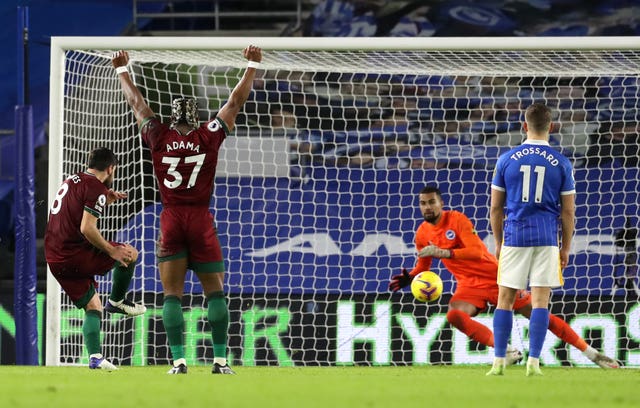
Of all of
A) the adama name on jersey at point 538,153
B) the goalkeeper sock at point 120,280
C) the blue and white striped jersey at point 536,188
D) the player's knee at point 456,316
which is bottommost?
the player's knee at point 456,316

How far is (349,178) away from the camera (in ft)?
36.9

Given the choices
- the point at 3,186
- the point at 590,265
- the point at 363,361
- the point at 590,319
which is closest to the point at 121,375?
the point at 363,361

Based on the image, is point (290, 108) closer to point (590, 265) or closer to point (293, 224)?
point (293, 224)

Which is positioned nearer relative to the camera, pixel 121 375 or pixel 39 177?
pixel 121 375

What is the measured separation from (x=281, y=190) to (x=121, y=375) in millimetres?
4787

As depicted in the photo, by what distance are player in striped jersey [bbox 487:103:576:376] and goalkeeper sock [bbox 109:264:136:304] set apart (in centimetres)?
241

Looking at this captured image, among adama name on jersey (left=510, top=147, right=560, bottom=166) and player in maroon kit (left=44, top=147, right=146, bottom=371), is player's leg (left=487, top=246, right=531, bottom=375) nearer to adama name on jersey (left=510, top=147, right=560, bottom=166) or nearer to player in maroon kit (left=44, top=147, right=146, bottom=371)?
adama name on jersey (left=510, top=147, right=560, bottom=166)

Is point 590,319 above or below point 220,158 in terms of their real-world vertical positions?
below

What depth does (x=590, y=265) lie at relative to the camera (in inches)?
422

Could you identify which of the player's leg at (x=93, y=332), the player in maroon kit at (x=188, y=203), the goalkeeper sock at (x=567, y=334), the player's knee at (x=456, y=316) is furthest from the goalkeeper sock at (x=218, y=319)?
the goalkeeper sock at (x=567, y=334)

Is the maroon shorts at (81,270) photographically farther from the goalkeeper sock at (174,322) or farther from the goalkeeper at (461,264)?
the goalkeeper at (461,264)

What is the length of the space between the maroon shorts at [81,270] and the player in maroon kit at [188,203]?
794 mm

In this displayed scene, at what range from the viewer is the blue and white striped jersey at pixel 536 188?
21.3ft

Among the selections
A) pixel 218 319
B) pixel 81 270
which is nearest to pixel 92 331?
pixel 81 270
